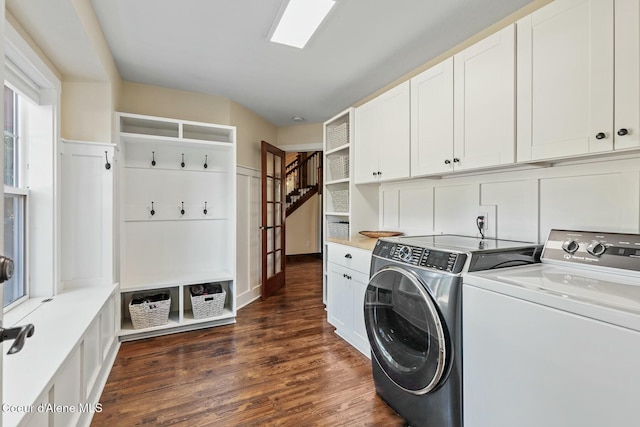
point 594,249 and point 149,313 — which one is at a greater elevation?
point 594,249

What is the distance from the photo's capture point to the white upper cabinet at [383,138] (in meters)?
2.46

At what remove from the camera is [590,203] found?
1589mm

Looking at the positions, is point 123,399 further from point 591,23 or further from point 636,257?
point 591,23

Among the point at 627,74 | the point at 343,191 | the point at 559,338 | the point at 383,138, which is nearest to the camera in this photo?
the point at 559,338

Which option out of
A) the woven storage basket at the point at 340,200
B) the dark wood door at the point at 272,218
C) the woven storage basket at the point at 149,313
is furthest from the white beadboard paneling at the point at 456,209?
the woven storage basket at the point at 149,313

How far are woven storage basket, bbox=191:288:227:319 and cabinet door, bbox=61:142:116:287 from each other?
79 cm

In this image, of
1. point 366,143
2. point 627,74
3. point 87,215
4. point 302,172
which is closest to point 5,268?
point 87,215

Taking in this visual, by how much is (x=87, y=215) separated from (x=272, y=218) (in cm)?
223

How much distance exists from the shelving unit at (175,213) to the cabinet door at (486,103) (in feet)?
7.04

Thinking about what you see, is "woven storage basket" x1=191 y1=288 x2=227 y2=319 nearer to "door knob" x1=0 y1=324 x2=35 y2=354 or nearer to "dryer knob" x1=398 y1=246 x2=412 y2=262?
"dryer knob" x1=398 y1=246 x2=412 y2=262

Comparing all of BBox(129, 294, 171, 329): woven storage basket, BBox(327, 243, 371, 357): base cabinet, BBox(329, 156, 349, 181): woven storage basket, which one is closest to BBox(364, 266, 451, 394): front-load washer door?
BBox(327, 243, 371, 357): base cabinet

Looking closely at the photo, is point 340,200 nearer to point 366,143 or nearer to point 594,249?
point 366,143

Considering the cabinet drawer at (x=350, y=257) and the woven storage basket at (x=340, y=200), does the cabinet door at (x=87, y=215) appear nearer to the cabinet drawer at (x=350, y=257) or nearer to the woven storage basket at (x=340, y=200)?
the cabinet drawer at (x=350, y=257)

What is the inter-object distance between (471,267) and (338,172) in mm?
2207
